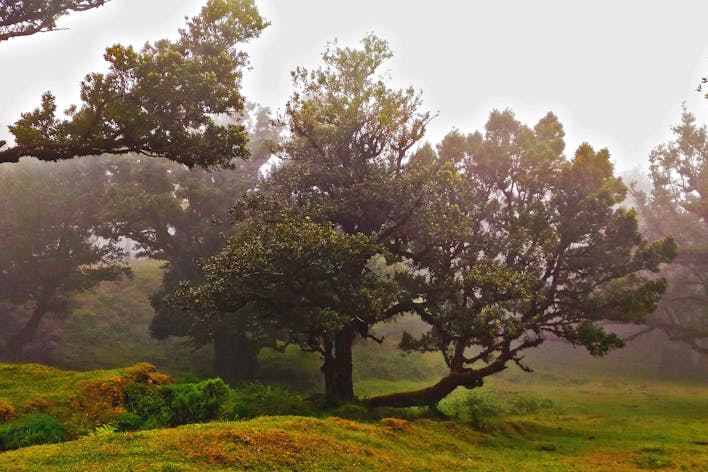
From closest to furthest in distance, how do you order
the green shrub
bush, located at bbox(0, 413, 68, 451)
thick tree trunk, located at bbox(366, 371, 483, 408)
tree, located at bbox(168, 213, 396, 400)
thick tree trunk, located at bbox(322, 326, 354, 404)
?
1. bush, located at bbox(0, 413, 68, 451)
2. the green shrub
3. tree, located at bbox(168, 213, 396, 400)
4. thick tree trunk, located at bbox(322, 326, 354, 404)
5. thick tree trunk, located at bbox(366, 371, 483, 408)

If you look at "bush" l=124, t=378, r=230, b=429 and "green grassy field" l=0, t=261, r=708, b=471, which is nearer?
"green grassy field" l=0, t=261, r=708, b=471

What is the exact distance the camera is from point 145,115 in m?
15.4

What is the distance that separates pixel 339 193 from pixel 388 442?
42.7ft

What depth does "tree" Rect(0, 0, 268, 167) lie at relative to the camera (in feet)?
48.2

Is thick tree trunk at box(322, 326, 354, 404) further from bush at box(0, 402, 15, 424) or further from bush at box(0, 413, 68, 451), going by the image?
bush at box(0, 402, 15, 424)

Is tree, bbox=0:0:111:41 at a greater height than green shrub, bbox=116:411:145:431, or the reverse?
tree, bbox=0:0:111:41

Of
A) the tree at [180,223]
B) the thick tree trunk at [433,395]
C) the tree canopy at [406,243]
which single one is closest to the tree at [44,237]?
the tree at [180,223]

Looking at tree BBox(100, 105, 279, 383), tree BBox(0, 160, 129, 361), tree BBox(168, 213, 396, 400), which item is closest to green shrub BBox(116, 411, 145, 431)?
tree BBox(168, 213, 396, 400)

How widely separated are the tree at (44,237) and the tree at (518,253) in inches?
1038

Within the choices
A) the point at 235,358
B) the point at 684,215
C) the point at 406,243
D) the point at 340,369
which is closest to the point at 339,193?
the point at 406,243

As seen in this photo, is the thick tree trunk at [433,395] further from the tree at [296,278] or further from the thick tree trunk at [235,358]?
the thick tree trunk at [235,358]

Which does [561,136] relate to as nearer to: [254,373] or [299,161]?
[299,161]

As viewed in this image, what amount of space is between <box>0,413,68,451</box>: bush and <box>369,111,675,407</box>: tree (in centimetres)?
1407

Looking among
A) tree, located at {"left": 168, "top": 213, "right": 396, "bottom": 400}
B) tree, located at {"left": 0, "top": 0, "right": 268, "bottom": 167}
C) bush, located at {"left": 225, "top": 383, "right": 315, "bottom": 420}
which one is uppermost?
tree, located at {"left": 0, "top": 0, "right": 268, "bottom": 167}
